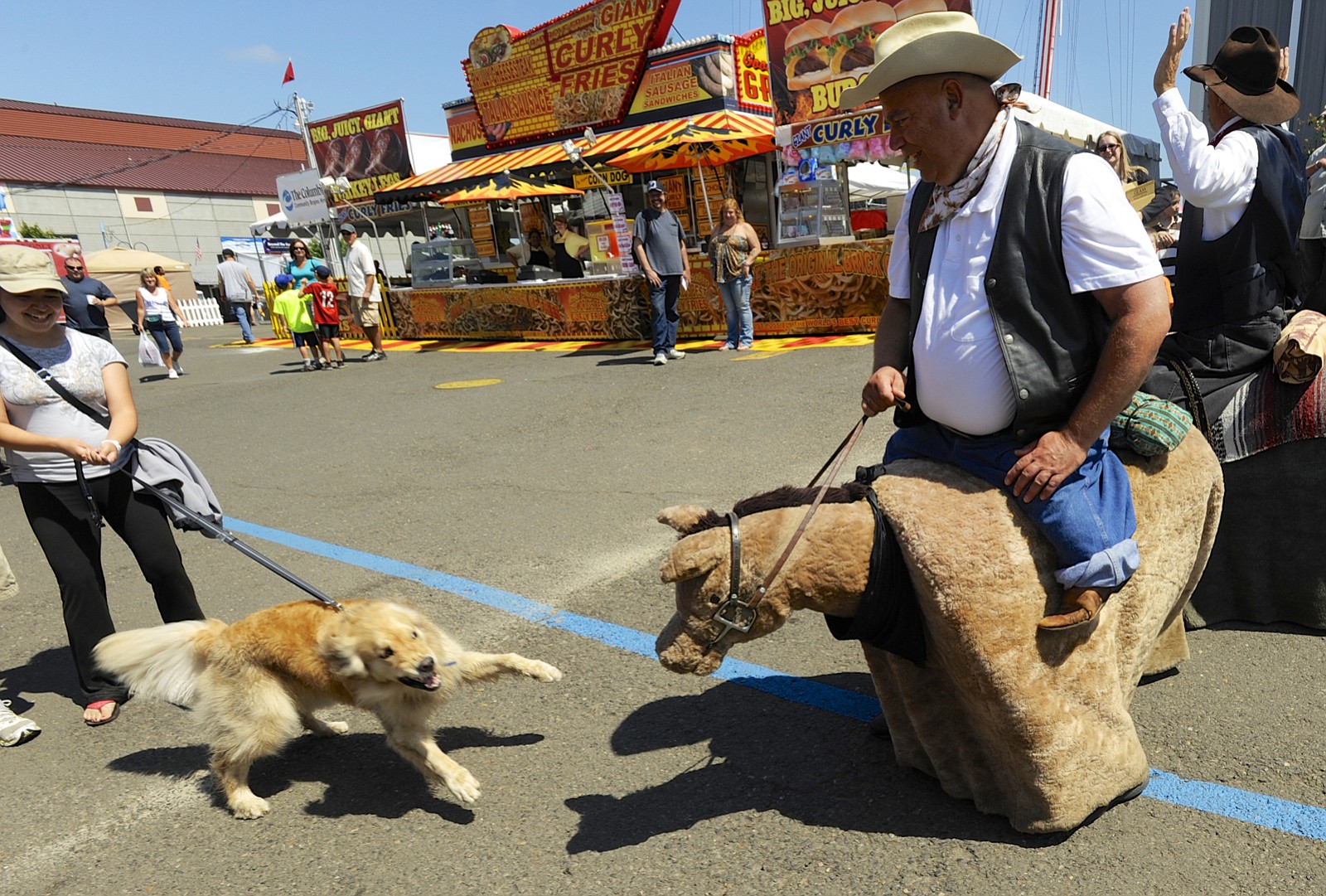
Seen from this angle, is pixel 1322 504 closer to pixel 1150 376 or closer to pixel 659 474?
pixel 1150 376

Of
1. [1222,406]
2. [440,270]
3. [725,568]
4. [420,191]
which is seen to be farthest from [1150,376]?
[420,191]

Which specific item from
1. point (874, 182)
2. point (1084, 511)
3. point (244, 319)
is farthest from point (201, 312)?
point (1084, 511)

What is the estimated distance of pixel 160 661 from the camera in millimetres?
2918

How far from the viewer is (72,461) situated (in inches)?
138

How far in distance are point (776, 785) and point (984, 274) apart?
5.59 ft

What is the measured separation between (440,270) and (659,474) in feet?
41.3

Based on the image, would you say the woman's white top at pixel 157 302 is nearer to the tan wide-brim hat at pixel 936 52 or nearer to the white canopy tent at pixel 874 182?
the white canopy tent at pixel 874 182

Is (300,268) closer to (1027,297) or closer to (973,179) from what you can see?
(973,179)

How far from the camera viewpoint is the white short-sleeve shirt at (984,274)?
78.2 inches

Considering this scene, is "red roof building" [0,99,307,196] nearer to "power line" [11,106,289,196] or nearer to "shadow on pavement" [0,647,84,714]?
"power line" [11,106,289,196]

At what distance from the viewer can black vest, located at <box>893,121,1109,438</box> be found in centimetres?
203

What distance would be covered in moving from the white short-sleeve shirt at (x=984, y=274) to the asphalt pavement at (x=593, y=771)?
1.23m

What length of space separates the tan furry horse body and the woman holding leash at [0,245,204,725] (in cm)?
254

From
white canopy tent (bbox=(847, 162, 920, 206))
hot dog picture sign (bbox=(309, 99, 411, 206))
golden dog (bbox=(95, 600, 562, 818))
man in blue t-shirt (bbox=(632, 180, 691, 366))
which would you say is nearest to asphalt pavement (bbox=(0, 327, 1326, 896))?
golden dog (bbox=(95, 600, 562, 818))
